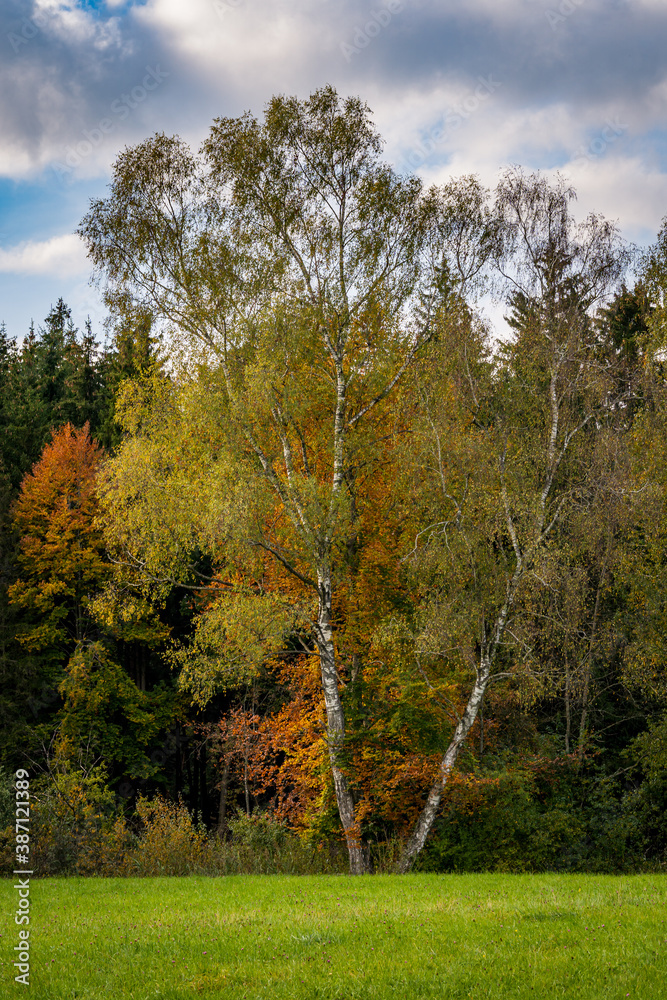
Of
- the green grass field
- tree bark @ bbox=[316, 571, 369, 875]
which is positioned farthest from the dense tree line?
the green grass field

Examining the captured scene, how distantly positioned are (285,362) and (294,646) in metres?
7.60

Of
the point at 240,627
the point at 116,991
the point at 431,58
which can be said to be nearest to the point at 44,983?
the point at 116,991

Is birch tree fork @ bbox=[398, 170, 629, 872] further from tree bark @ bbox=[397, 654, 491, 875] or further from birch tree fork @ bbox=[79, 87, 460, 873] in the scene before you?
birch tree fork @ bbox=[79, 87, 460, 873]

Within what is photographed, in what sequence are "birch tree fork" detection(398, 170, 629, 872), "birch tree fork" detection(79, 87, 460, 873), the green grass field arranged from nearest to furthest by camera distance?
the green grass field < "birch tree fork" detection(398, 170, 629, 872) < "birch tree fork" detection(79, 87, 460, 873)

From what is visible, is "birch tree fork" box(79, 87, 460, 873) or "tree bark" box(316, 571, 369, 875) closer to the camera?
"tree bark" box(316, 571, 369, 875)

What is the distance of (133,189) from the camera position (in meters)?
16.4

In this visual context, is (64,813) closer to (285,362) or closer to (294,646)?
(294,646)

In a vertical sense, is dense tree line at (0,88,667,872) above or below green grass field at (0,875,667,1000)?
above

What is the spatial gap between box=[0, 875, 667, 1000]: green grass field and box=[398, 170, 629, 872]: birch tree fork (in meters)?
5.31

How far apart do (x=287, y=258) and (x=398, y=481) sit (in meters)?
5.17

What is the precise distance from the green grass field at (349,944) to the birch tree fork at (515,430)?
17.4 feet

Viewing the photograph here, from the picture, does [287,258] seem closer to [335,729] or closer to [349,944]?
[335,729]

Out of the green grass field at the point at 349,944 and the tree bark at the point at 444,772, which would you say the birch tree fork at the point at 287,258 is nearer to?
the tree bark at the point at 444,772

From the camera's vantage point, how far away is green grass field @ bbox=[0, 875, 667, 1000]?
5.55m
